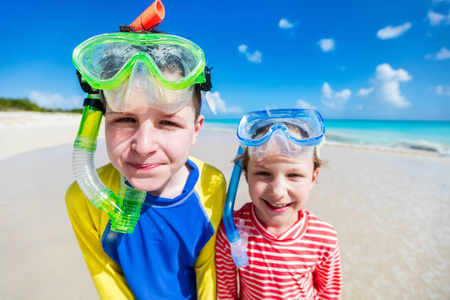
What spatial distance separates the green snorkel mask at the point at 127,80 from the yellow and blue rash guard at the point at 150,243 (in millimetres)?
205

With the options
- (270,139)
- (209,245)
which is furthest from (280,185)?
(209,245)

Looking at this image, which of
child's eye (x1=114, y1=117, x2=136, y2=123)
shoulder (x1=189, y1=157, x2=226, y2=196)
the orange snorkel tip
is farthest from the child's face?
the orange snorkel tip

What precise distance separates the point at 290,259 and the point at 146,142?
40.0 inches

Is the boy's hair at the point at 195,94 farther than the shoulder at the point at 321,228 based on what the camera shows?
No

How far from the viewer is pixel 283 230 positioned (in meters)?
1.50

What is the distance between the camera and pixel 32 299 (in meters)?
2.27

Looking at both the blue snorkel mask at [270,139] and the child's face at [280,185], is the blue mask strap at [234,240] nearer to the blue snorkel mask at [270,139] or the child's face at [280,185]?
the blue snorkel mask at [270,139]

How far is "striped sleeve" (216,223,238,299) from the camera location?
1543mm

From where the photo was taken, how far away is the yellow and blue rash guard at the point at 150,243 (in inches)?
54.4

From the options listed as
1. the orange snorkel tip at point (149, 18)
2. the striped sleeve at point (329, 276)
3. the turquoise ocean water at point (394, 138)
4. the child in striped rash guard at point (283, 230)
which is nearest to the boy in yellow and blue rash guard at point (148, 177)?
the orange snorkel tip at point (149, 18)

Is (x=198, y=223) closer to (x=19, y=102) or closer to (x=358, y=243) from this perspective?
(x=358, y=243)

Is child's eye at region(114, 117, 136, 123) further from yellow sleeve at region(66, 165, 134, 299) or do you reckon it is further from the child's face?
the child's face

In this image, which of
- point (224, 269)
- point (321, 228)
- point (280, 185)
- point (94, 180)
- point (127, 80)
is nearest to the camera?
point (127, 80)

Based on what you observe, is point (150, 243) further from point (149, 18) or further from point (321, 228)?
Answer: point (149, 18)
